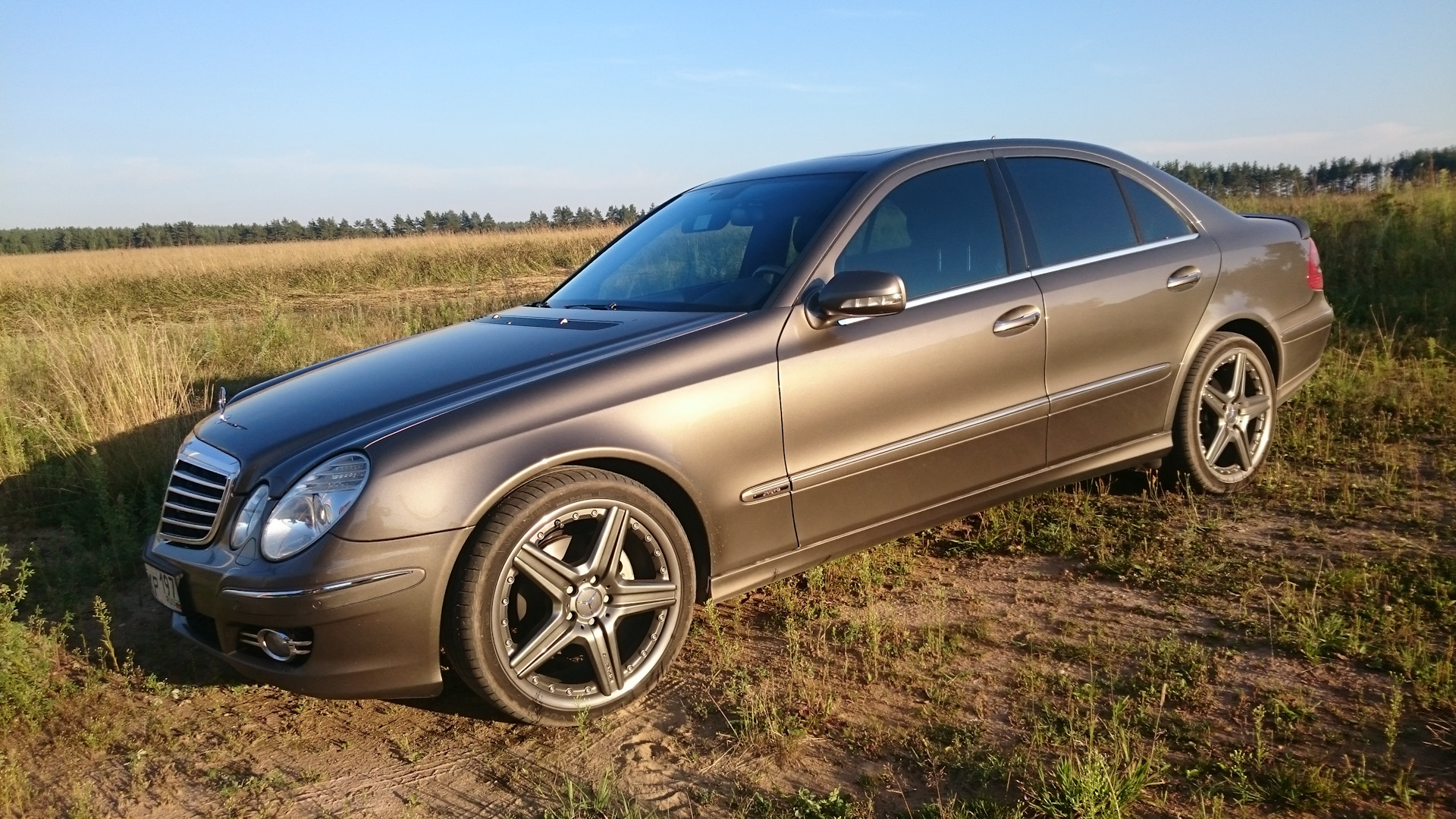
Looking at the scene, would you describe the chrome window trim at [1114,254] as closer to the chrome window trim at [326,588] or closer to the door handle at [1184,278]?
the door handle at [1184,278]

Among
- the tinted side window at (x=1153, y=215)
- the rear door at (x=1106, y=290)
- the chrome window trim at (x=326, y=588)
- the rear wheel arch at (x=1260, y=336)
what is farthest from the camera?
the rear wheel arch at (x=1260, y=336)

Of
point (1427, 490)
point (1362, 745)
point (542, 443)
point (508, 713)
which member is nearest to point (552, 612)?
point (508, 713)

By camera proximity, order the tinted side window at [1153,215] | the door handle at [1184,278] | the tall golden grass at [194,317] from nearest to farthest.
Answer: the door handle at [1184,278] → the tinted side window at [1153,215] → the tall golden grass at [194,317]

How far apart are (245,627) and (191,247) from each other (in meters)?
32.3

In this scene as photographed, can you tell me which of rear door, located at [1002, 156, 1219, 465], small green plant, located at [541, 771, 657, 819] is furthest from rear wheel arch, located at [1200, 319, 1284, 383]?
small green plant, located at [541, 771, 657, 819]

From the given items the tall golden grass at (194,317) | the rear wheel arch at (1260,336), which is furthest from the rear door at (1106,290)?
the tall golden grass at (194,317)

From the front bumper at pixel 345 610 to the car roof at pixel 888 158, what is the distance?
219 centimetres

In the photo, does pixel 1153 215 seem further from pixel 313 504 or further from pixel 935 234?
pixel 313 504

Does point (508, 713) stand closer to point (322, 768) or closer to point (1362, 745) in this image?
point (322, 768)

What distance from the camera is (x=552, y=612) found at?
308 centimetres

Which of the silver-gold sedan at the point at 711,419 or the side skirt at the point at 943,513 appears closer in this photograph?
the silver-gold sedan at the point at 711,419

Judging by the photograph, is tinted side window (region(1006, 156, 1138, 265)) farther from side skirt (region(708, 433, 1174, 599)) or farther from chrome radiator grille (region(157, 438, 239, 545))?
chrome radiator grille (region(157, 438, 239, 545))

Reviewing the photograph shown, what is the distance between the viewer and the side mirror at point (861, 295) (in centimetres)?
338

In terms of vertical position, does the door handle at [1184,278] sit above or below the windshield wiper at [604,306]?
below
